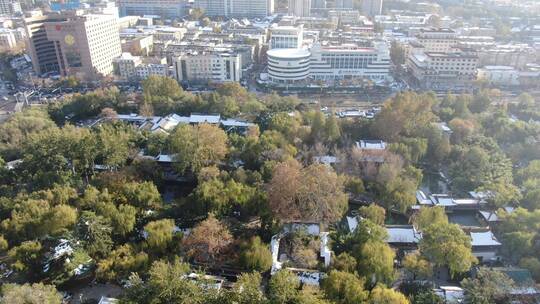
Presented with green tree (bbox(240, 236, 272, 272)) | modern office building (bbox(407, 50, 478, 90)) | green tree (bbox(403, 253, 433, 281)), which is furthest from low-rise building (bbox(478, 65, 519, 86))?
green tree (bbox(240, 236, 272, 272))

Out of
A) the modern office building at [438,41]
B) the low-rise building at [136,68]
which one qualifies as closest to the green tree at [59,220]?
the low-rise building at [136,68]

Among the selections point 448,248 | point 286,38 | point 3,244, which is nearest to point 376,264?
point 448,248

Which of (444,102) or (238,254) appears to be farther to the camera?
(444,102)

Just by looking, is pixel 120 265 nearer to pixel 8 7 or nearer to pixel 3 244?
pixel 3 244

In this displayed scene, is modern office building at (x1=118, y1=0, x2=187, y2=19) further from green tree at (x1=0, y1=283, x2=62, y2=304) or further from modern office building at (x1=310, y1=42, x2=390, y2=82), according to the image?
green tree at (x1=0, y1=283, x2=62, y2=304)

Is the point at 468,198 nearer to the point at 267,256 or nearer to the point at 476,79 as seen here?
the point at 267,256

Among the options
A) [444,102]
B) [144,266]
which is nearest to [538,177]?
[444,102]
